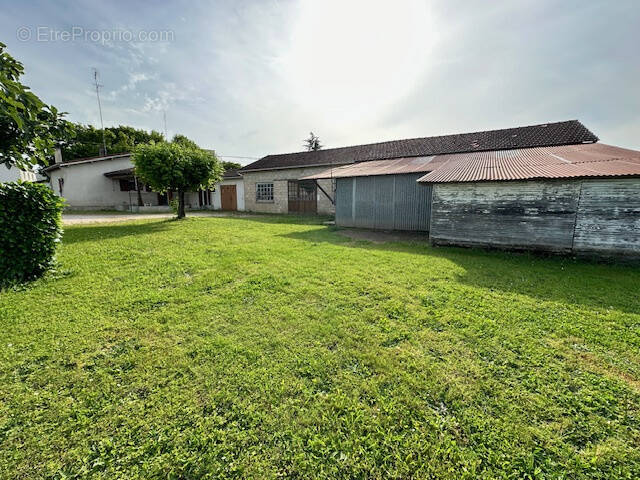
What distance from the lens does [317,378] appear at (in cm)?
254

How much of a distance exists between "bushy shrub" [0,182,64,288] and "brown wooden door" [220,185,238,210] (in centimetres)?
1771

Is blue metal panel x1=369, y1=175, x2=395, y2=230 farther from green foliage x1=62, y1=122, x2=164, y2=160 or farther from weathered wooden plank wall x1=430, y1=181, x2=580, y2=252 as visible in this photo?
green foliage x1=62, y1=122, x2=164, y2=160

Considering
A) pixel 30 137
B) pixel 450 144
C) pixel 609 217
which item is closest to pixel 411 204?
pixel 609 217

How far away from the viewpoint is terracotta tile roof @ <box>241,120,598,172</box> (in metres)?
13.0

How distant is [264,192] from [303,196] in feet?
12.7

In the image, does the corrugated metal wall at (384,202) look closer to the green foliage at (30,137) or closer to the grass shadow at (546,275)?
the grass shadow at (546,275)

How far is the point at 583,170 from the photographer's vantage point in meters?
6.80

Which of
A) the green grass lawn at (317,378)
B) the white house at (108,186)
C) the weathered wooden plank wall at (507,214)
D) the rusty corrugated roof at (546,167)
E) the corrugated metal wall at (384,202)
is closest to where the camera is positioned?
the green grass lawn at (317,378)

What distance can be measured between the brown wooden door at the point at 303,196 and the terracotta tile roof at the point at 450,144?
1.39 metres

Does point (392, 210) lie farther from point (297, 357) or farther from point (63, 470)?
point (63, 470)

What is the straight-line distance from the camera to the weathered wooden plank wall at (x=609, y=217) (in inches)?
244

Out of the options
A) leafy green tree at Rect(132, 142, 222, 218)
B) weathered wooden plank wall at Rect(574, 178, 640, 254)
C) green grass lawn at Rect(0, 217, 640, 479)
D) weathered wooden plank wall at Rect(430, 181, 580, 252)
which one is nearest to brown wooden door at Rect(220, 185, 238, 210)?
leafy green tree at Rect(132, 142, 222, 218)

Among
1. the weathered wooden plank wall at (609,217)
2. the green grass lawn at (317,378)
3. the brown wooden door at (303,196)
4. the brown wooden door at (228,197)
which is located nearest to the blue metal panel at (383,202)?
the weathered wooden plank wall at (609,217)

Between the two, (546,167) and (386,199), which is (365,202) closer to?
(386,199)
